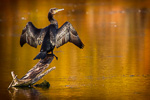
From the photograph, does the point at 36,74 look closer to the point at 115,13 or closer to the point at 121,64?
the point at 121,64

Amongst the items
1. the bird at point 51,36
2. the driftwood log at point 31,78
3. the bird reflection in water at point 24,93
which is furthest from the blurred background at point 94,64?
the bird at point 51,36

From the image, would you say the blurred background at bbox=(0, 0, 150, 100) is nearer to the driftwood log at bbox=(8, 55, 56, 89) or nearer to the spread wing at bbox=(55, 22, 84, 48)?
the driftwood log at bbox=(8, 55, 56, 89)

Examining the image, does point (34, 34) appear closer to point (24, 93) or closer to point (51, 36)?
point (51, 36)

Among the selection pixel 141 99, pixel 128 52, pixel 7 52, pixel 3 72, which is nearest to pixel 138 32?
pixel 128 52

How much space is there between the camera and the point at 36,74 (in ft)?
37.7

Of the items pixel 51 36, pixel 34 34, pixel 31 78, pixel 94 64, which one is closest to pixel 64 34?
pixel 51 36

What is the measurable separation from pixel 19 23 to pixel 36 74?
16.9 metres

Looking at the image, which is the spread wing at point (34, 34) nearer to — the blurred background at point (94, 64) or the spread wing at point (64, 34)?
the spread wing at point (64, 34)

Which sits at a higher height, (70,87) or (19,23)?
Answer: (19,23)

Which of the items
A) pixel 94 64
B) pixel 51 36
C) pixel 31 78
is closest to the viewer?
pixel 31 78

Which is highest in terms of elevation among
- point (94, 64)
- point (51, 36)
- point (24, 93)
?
point (51, 36)

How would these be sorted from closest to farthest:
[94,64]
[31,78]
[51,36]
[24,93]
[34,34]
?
[24,93], [31,78], [51,36], [34,34], [94,64]

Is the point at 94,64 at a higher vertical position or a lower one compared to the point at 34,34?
lower

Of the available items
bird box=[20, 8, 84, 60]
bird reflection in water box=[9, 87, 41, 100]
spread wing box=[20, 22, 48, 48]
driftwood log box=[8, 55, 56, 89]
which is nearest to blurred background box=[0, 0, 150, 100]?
bird reflection in water box=[9, 87, 41, 100]
